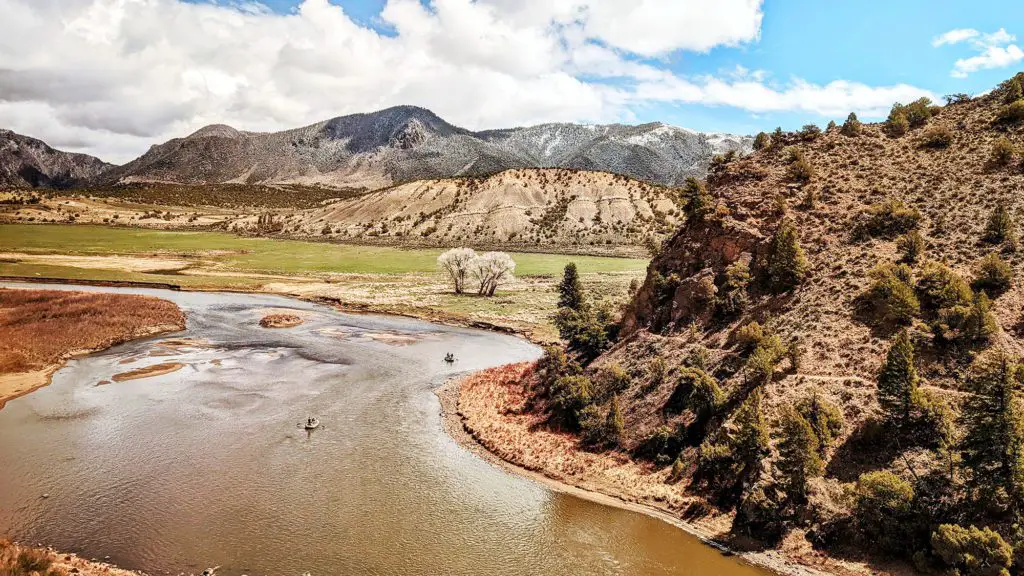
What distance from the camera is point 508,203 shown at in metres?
177

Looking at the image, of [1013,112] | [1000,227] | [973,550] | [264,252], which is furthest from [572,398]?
[264,252]

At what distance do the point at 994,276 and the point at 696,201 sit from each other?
62.7 ft

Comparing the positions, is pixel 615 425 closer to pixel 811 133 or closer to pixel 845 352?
pixel 845 352

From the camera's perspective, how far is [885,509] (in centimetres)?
2116

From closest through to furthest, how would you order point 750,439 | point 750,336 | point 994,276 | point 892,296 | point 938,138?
point 750,439 → point 994,276 → point 892,296 → point 750,336 → point 938,138

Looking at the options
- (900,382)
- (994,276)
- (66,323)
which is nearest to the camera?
(900,382)

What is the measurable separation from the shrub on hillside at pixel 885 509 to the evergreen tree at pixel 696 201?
24769mm

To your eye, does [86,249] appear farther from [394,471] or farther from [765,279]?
[765,279]

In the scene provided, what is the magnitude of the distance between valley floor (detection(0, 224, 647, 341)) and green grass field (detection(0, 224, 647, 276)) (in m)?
0.21

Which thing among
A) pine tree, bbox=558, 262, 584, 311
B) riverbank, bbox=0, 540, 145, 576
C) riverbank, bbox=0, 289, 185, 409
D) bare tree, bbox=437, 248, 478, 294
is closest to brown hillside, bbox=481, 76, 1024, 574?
pine tree, bbox=558, 262, 584, 311

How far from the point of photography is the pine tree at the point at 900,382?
23734mm

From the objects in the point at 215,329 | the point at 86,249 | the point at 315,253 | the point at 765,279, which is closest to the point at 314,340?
the point at 215,329

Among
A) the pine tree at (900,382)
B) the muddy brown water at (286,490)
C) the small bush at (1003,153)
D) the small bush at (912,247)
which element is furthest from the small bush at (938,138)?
the muddy brown water at (286,490)

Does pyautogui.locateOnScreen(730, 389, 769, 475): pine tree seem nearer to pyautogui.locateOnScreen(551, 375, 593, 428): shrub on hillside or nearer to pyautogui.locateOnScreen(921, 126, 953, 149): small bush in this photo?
pyautogui.locateOnScreen(551, 375, 593, 428): shrub on hillside
